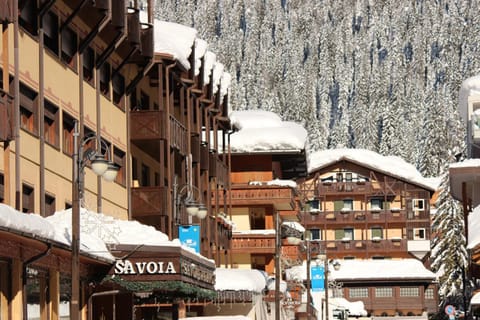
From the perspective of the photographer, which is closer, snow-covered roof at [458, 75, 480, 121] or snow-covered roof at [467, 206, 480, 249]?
snow-covered roof at [467, 206, 480, 249]

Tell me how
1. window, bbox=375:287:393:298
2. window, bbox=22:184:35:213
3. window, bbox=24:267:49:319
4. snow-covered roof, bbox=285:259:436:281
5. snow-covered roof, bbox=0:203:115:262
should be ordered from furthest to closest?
window, bbox=375:287:393:298 < snow-covered roof, bbox=285:259:436:281 < window, bbox=22:184:35:213 < window, bbox=24:267:49:319 < snow-covered roof, bbox=0:203:115:262

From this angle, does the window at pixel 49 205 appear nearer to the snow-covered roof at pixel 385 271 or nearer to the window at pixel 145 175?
the window at pixel 145 175

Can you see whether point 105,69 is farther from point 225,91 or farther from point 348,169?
point 348,169

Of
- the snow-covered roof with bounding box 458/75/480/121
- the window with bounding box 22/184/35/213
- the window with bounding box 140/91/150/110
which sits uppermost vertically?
the snow-covered roof with bounding box 458/75/480/121

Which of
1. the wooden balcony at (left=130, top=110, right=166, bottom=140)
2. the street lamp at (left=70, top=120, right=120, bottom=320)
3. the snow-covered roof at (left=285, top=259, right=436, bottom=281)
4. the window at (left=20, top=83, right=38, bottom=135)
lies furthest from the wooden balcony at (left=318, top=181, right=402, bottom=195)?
the street lamp at (left=70, top=120, right=120, bottom=320)

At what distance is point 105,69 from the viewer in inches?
1581

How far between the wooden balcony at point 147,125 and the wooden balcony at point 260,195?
1161 inches

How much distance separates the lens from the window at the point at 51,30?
32.8 meters

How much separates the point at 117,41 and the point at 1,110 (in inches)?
524

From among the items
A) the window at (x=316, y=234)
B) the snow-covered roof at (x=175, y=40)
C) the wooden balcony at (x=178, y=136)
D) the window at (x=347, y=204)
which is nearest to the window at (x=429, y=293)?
the window at (x=347, y=204)

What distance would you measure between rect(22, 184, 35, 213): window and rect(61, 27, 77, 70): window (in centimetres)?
515

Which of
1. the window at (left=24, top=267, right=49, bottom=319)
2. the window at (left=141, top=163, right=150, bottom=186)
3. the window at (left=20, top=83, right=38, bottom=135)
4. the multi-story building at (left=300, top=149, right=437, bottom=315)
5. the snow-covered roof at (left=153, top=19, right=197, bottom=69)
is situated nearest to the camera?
the window at (left=24, top=267, right=49, bottom=319)

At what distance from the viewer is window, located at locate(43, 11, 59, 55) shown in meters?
32.8

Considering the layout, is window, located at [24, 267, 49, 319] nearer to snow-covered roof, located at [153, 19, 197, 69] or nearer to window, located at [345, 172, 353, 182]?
snow-covered roof, located at [153, 19, 197, 69]
